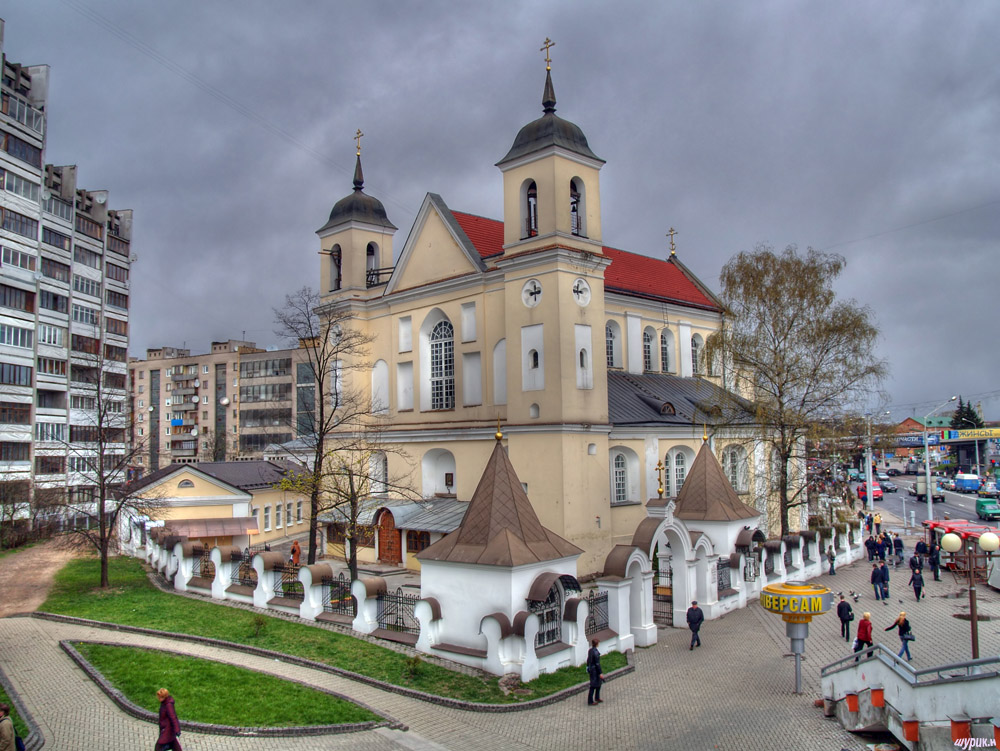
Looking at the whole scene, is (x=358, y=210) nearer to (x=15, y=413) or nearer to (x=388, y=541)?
(x=388, y=541)

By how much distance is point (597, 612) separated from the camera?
17906mm

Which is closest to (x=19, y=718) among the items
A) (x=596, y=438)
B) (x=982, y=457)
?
(x=596, y=438)

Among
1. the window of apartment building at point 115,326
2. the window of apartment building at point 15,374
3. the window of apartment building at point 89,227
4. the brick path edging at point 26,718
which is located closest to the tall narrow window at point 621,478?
the brick path edging at point 26,718

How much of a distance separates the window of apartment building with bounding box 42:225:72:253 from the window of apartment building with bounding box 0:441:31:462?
12310 millimetres

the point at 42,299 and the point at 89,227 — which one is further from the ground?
the point at 89,227

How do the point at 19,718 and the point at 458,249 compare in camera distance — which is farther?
the point at 458,249

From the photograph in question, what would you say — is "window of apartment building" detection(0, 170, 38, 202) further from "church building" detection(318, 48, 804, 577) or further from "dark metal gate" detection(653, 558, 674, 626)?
"dark metal gate" detection(653, 558, 674, 626)

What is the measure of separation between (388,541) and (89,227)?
35.3m

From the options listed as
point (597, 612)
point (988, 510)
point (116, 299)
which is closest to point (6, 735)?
point (597, 612)

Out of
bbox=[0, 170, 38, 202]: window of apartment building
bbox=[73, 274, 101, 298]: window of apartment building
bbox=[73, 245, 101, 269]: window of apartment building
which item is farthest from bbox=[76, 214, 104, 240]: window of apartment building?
bbox=[0, 170, 38, 202]: window of apartment building

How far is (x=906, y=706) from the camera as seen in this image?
11.9 m

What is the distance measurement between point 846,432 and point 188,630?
2308 cm

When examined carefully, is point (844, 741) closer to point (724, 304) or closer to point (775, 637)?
point (775, 637)

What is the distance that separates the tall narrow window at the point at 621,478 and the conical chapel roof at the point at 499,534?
41.2ft
